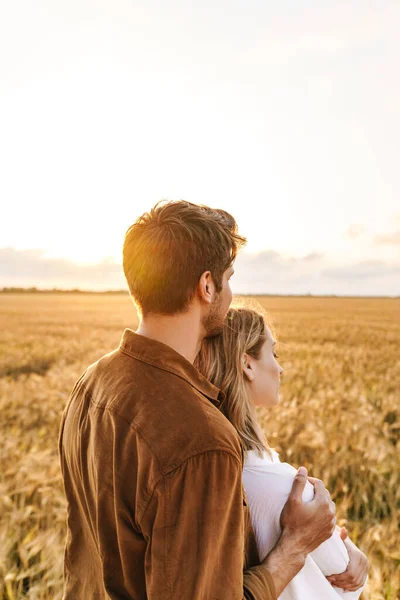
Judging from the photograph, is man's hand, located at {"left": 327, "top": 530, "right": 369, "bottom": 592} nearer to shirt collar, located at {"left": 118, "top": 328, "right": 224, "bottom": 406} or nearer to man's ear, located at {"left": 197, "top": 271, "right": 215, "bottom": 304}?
shirt collar, located at {"left": 118, "top": 328, "right": 224, "bottom": 406}

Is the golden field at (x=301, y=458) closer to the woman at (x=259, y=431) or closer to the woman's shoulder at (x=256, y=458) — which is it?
the woman at (x=259, y=431)

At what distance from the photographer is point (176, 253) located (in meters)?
1.65

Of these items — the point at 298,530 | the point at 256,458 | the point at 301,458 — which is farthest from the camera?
the point at 301,458

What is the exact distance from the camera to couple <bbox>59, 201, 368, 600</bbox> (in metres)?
1.47

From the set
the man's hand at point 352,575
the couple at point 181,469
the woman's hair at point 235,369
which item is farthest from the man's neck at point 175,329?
the man's hand at point 352,575

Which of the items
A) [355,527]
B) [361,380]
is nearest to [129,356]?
[355,527]

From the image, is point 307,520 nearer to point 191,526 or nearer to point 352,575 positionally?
point 352,575

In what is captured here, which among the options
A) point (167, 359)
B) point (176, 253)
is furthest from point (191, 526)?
point (176, 253)

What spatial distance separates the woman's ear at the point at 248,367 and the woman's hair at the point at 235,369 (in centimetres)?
2

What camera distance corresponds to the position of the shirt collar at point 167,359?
166 centimetres

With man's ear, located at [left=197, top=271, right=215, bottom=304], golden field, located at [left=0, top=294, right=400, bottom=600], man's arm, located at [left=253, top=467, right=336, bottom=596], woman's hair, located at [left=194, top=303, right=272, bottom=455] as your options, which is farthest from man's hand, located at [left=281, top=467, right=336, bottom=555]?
golden field, located at [left=0, top=294, right=400, bottom=600]

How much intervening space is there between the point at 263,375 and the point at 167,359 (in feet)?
2.56

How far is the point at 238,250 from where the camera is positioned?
5.92ft

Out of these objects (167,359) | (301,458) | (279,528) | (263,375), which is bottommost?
(301,458)
